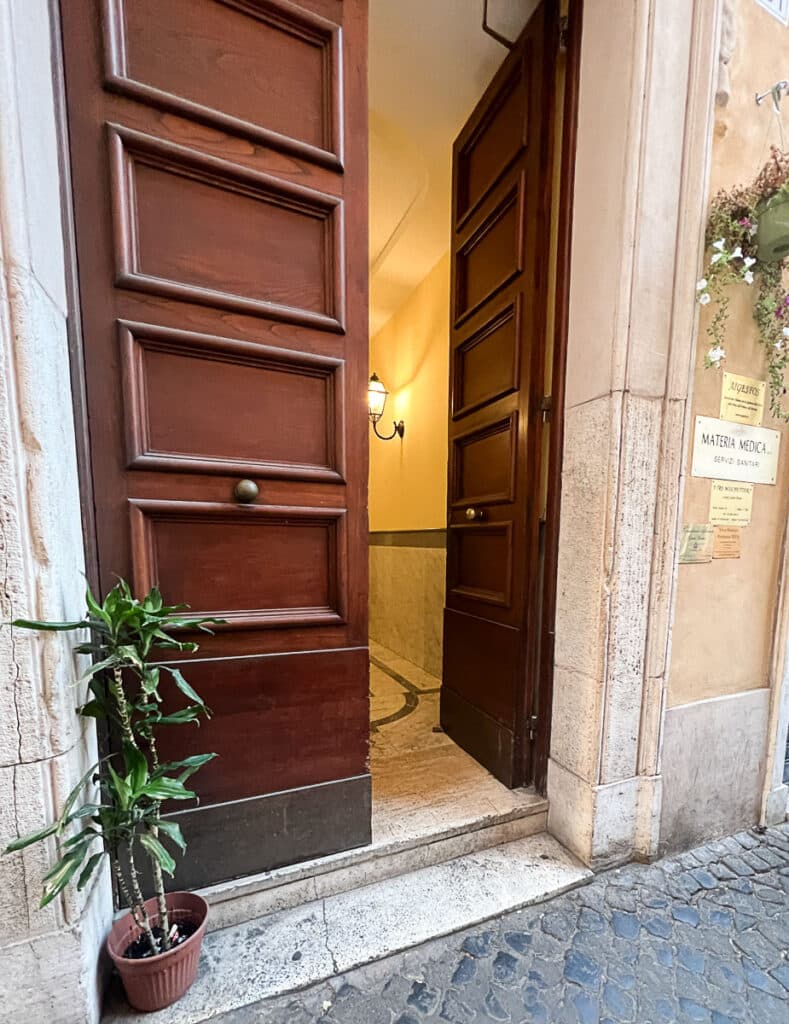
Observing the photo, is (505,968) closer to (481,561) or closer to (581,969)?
(581,969)

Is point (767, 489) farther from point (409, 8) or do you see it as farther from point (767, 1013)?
point (409, 8)

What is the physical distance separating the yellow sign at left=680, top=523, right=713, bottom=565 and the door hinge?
1.83m

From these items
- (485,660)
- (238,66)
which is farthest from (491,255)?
(485,660)

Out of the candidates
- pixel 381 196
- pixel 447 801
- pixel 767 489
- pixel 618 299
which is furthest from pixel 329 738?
pixel 381 196

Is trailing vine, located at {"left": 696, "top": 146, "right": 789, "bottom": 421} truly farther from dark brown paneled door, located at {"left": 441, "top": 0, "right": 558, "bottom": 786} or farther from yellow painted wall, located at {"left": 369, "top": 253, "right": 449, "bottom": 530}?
yellow painted wall, located at {"left": 369, "top": 253, "right": 449, "bottom": 530}

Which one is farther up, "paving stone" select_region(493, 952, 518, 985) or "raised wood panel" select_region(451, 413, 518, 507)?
"raised wood panel" select_region(451, 413, 518, 507)

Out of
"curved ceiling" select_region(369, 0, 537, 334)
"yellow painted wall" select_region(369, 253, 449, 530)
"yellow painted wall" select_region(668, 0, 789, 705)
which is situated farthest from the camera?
"yellow painted wall" select_region(369, 253, 449, 530)

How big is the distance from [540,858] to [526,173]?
2.58 meters

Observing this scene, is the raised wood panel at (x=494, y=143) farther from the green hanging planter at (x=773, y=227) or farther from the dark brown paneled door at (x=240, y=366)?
the green hanging planter at (x=773, y=227)

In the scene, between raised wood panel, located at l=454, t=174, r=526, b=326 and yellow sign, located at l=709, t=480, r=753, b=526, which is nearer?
yellow sign, located at l=709, t=480, r=753, b=526

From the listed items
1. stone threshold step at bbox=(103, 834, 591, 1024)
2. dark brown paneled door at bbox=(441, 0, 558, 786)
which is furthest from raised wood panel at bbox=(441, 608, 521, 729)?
stone threshold step at bbox=(103, 834, 591, 1024)

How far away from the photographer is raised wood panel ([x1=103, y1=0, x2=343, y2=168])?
1011mm

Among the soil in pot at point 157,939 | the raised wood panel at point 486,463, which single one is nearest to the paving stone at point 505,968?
the soil in pot at point 157,939

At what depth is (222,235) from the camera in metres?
1.13
